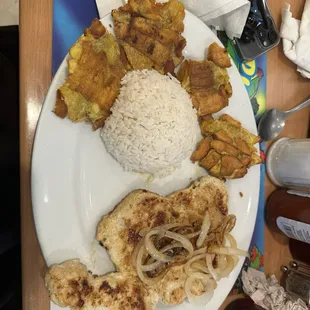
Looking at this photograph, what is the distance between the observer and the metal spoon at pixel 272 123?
6.45 ft

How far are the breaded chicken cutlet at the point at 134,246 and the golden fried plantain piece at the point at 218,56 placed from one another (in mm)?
522

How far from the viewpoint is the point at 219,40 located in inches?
69.6

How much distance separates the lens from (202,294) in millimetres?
1656

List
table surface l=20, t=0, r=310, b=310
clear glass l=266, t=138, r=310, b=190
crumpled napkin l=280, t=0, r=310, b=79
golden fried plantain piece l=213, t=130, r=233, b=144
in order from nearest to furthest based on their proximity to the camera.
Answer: table surface l=20, t=0, r=310, b=310 < golden fried plantain piece l=213, t=130, r=233, b=144 < clear glass l=266, t=138, r=310, b=190 < crumpled napkin l=280, t=0, r=310, b=79

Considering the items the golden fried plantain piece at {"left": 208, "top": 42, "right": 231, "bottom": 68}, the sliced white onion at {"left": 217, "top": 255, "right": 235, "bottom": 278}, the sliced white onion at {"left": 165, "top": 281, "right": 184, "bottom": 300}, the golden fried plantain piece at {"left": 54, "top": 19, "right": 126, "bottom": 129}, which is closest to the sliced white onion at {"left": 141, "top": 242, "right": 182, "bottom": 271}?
the sliced white onion at {"left": 165, "top": 281, "right": 184, "bottom": 300}

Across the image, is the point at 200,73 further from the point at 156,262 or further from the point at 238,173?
the point at 156,262

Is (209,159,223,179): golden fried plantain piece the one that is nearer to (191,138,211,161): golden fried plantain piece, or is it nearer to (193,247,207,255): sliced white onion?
(191,138,211,161): golden fried plantain piece

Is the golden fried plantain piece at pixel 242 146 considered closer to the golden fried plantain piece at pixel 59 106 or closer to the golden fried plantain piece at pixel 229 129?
the golden fried plantain piece at pixel 229 129

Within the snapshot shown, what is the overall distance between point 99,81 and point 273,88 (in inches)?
40.6

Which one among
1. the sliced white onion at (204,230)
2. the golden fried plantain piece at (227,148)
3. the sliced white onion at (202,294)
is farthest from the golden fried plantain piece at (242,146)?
the sliced white onion at (202,294)

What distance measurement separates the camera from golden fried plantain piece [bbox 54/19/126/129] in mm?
1431

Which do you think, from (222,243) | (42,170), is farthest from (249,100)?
(42,170)

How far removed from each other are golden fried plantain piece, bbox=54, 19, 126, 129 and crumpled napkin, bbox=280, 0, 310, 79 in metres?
0.94

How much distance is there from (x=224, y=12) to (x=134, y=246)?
3.61 feet
